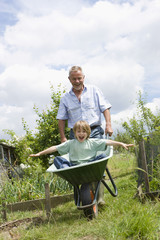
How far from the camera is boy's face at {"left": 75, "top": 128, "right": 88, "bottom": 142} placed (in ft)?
10.5

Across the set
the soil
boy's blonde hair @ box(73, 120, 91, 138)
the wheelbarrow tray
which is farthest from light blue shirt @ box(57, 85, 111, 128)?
the soil

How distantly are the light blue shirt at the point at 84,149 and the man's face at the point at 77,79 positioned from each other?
68 cm

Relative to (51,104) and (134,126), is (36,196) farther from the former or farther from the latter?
(134,126)

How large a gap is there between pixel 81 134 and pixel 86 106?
468 mm

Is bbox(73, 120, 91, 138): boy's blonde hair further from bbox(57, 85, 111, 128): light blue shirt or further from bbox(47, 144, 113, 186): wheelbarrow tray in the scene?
bbox(47, 144, 113, 186): wheelbarrow tray

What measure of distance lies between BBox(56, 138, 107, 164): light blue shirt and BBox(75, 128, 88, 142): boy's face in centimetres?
5

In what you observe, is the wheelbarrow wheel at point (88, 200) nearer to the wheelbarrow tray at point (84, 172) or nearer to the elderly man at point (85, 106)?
the wheelbarrow tray at point (84, 172)

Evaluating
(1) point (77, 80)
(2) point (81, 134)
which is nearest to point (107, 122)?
(2) point (81, 134)

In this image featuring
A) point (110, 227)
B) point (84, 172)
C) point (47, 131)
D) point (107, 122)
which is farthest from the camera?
point (47, 131)

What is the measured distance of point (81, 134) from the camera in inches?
126

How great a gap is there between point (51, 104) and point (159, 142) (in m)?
3.50

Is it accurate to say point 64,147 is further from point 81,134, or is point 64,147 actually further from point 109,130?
point 109,130

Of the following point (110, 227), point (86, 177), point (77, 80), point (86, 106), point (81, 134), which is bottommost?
point (110, 227)

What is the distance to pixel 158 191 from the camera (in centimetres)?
326
